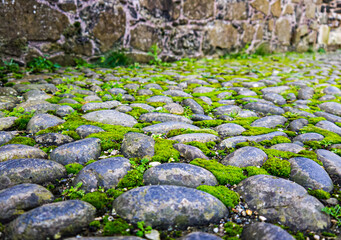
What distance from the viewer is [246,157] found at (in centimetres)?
175

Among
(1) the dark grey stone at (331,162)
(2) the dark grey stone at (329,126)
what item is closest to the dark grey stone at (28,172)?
(1) the dark grey stone at (331,162)

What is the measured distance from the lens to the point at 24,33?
3.94 metres

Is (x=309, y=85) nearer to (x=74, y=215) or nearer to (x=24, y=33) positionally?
(x=74, y=215)

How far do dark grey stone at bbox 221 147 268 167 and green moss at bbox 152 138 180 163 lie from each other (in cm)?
34

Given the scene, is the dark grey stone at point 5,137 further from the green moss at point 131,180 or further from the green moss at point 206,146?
the green moss at point 206,146

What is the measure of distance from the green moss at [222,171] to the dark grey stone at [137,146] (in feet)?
1.10

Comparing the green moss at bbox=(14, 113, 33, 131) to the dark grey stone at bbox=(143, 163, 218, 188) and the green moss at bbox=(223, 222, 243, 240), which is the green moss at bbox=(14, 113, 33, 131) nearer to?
the dark grey stone at bbox=(143, 163, 218, 188)

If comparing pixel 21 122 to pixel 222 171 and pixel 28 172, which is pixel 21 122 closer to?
pixel 28 172

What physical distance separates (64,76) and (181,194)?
3178 millimetres

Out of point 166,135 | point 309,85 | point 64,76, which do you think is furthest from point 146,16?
point 166,135

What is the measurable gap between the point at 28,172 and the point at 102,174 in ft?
1.32

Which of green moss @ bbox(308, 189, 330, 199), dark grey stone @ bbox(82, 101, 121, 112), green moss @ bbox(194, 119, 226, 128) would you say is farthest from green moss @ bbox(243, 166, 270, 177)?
dark grey stone @ bbox(82, 101, 121, 112)

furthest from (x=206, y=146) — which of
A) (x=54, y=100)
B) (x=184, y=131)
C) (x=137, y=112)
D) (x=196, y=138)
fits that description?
(x=54, y=100)

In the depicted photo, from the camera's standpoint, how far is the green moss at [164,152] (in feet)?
5.62
